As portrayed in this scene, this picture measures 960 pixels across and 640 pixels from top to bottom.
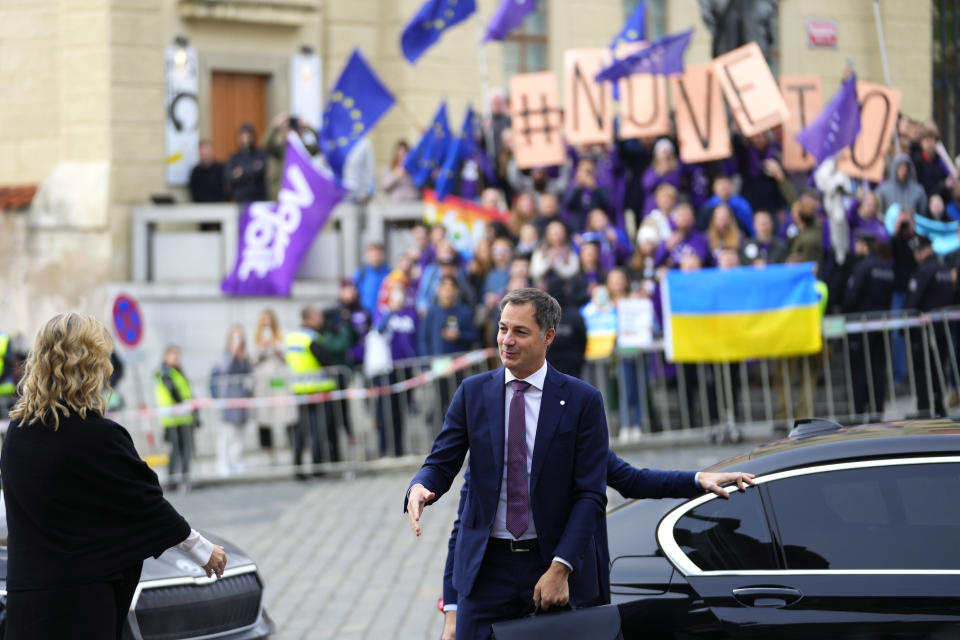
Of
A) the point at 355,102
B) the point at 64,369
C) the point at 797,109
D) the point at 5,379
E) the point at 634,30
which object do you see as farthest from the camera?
the point at 634,30

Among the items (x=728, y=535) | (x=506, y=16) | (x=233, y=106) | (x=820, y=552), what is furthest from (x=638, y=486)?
(x=233, y=106)

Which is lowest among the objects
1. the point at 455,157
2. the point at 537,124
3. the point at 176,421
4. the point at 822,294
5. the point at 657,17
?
the point at 176,421

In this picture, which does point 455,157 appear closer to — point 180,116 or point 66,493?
point 180,116

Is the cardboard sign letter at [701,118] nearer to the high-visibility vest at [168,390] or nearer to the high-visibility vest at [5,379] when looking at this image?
the high-visibility vest at [168,390]

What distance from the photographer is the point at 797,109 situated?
16.9 m

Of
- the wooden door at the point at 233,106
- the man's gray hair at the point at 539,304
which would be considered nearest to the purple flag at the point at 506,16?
the wooden door at the point at 233,106

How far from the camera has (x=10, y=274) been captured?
2155 cm

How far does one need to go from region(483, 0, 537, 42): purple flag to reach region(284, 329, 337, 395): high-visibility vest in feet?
16.2

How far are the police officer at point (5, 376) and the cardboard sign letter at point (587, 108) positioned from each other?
24.7 ft

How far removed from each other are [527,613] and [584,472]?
0.53 metres

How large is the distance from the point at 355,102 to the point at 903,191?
24.7 feet

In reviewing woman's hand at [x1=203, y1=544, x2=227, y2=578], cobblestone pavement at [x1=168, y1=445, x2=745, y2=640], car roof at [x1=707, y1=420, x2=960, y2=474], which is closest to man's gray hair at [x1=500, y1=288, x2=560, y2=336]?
car roof at [x1=707, y1=420, x2=960, y2=474]

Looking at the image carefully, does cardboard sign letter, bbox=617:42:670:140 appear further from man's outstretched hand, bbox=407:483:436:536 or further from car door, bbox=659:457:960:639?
man's outstretched hand, bbox=407:483:436:536

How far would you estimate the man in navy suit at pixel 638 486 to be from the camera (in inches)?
202
